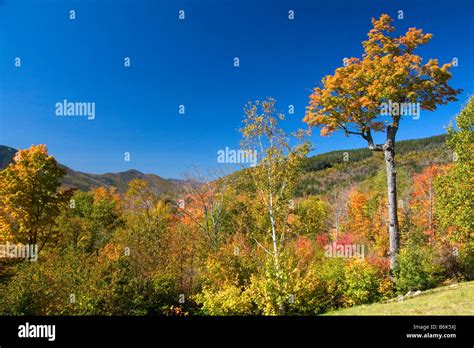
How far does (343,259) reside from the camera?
53.1 feet

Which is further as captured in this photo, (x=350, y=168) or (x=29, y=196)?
(x=350, y=168)

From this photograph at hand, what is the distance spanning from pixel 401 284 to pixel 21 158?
72.5 feet

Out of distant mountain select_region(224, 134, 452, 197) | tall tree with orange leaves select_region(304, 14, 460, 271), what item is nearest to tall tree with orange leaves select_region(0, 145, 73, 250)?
tall tree with orange leaves select_region(304, 14, 460, 271)

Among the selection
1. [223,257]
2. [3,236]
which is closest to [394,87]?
[223,257]

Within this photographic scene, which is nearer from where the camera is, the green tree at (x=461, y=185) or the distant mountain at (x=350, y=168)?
the green tree at (x=461, y=185)
